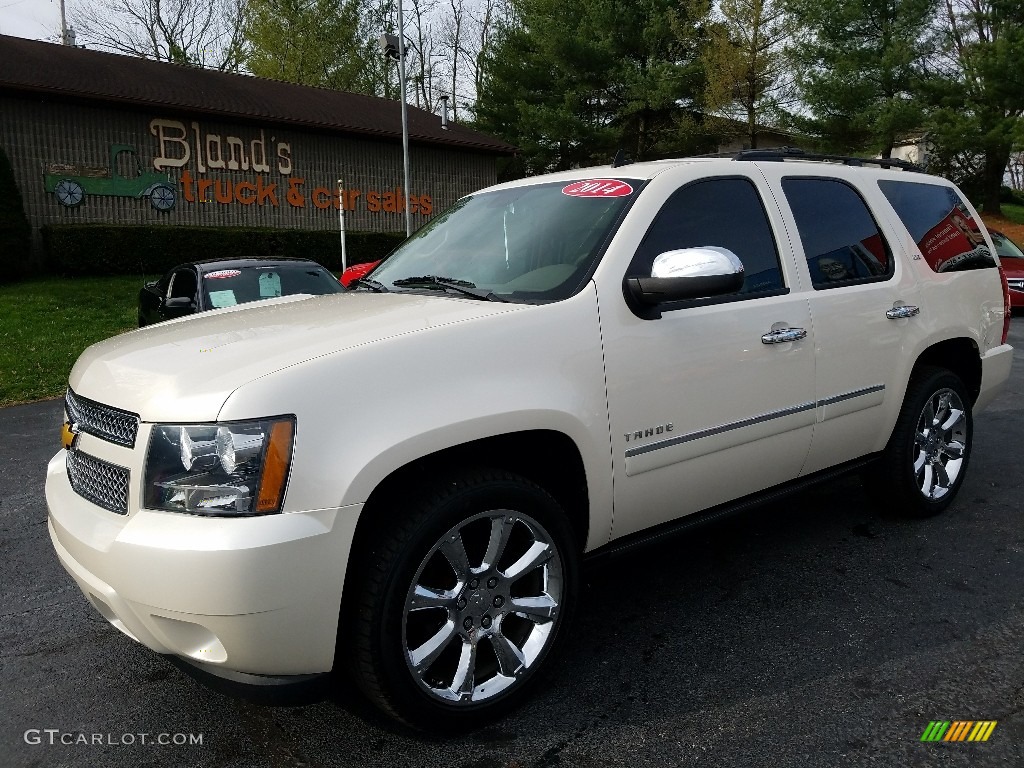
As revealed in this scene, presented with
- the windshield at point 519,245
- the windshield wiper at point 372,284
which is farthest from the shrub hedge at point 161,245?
the windshield at point 519,245

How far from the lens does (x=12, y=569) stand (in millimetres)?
4117

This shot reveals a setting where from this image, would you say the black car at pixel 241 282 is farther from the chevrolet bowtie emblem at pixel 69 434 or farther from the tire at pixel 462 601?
the tire at pixel 462 601

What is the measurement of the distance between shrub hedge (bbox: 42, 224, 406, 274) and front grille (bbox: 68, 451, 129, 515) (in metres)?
14.3

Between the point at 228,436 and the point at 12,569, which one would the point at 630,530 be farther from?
the point at 12,569

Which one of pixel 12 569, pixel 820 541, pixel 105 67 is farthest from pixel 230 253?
pixel 820 541

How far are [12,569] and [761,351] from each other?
3737 mm

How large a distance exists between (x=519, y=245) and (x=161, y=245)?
17.6 meters

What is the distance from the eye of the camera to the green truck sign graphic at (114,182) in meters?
19.0

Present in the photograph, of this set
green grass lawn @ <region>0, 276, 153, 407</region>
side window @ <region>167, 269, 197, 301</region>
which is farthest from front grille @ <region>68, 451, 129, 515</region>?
green grass lawn @ <region>0, 276, 153, 407</region>

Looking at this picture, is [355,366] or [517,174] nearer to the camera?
[355,366]

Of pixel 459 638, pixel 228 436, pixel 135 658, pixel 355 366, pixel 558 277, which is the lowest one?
pixel 135 658

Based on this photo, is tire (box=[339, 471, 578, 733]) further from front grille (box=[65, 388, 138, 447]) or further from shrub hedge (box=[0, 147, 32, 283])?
shrub hedge (box=[0, 147, 32, 283])

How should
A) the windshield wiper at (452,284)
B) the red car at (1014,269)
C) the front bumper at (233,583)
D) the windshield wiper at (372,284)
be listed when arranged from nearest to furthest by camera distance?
the front bumper at (233,583), the windshield wiper at (452,284), the windshield wiper at (372,284), the red car at (1014,269)

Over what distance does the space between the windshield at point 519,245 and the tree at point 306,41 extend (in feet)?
120
